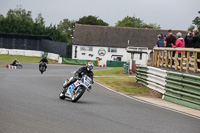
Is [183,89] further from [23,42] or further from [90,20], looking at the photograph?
[90,20]

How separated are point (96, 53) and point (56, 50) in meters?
10.0

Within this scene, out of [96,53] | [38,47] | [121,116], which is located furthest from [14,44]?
[121,116]

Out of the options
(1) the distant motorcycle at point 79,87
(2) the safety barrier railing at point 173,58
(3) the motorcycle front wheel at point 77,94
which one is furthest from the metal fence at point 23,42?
(3) the motorcycle front wheel at point 77,94

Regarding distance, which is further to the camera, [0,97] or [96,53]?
[96,53]

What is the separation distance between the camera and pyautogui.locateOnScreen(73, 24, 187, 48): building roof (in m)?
80.8

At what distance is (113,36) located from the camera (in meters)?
82.5

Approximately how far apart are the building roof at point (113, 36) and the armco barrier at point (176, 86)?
192ft

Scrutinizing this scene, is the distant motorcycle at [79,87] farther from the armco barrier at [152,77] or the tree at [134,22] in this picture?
the tree at [134,22]

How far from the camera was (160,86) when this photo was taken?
19.8 meters

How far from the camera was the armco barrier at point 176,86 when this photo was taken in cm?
1605

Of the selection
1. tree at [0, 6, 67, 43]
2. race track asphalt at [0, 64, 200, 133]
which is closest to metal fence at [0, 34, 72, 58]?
tree at [0, 6, 67, 43]

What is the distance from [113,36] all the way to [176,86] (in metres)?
65.1

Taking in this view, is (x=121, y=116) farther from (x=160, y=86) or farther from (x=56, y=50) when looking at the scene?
(x=56, y=50)

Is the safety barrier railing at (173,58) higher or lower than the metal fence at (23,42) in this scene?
lower
